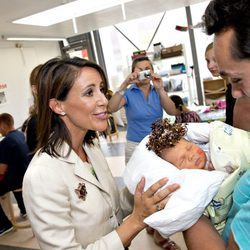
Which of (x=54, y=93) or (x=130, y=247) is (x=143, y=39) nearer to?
(x=130, y=247)

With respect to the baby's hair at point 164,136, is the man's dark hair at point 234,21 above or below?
above

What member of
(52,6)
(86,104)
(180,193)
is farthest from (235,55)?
(52,6)

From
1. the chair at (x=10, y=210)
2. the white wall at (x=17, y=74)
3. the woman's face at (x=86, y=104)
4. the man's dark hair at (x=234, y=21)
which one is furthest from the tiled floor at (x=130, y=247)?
the white wall at (x=17, y=74)

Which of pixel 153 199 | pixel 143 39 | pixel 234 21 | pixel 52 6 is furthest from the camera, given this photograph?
pixel 143 39

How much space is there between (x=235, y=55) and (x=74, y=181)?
770mm

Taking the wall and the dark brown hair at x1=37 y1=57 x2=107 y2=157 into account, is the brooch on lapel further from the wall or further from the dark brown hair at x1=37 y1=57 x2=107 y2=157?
the wall

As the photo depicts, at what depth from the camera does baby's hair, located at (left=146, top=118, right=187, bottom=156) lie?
4.27ft

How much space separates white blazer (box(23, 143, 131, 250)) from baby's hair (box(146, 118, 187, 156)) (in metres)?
0.31

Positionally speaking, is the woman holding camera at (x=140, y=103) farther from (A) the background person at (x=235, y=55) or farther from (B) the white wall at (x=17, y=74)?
(B) the white wall at (x=17, y=74)

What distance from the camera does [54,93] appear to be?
3.89 feet

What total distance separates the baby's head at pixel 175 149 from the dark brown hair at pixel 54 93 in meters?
0.43

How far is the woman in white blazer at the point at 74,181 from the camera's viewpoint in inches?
39.4

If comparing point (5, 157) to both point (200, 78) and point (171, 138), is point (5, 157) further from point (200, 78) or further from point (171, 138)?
point (200, 78)

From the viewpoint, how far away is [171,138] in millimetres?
1312
